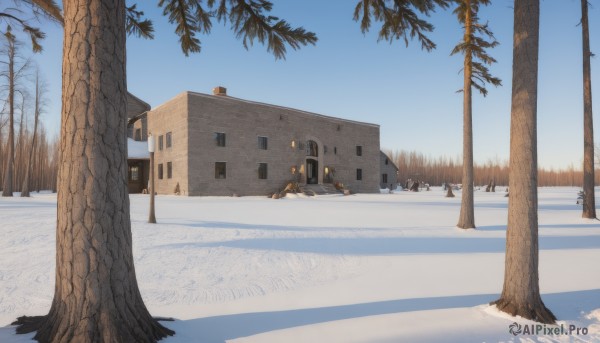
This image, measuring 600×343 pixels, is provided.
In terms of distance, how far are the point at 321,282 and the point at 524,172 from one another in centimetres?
309

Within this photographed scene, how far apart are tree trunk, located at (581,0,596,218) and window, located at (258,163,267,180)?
20286mm

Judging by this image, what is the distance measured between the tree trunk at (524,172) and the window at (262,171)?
79.5 feet

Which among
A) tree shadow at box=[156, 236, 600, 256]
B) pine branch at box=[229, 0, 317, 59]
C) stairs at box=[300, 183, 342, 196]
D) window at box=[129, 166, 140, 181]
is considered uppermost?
pine branch at box=[229, 0, 317, 59]

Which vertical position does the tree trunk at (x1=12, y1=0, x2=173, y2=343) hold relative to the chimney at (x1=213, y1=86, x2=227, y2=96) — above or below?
below

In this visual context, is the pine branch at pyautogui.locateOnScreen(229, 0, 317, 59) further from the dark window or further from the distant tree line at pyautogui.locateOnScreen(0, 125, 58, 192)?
the distant tree line at pyautogui.locateOnScreen(0, 125, 58, 192)

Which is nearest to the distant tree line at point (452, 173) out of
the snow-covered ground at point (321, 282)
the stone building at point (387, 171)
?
the stone building at point (387, 171)

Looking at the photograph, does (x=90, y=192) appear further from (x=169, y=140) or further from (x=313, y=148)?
(x=313, y=148)

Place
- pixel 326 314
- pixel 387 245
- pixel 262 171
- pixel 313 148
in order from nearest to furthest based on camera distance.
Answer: pixel 326 314, pixel 387 245, pixel 262 171, pixel 313 148

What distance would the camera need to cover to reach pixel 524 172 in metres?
3.93

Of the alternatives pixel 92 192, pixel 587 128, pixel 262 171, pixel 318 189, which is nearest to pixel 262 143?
pixel 262 171

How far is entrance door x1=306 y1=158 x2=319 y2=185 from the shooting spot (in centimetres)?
3133

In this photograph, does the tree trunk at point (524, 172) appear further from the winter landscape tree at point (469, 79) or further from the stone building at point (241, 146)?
the stone building at point (241, 146)

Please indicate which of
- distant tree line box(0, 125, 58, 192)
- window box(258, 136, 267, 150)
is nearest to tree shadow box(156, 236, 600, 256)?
window box(258, 136, 267, 150)

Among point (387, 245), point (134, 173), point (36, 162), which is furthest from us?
point (36, 162)
